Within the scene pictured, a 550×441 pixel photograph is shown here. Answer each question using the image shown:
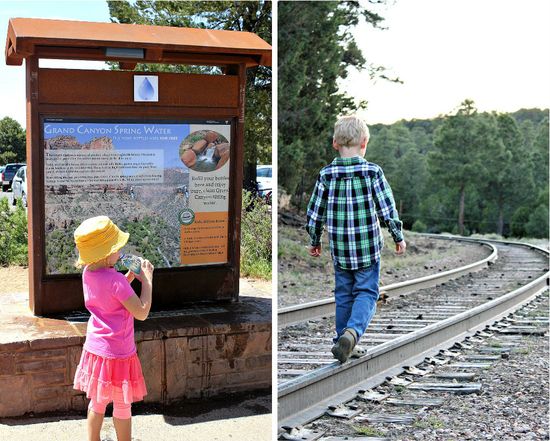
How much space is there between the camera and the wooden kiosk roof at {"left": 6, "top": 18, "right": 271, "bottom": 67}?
451cm

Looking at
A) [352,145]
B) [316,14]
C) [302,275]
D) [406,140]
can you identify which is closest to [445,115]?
[406,140]

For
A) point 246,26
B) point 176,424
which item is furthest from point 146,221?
point 246,26

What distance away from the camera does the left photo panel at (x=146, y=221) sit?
14.5ft

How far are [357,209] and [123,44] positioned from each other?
230 cm

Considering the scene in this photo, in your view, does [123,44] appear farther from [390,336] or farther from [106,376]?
[390,336]

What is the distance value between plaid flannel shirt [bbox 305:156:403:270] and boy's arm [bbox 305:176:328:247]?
0.03ft

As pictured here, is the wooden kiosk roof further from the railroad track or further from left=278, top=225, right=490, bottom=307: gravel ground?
left=278, top=225, right=490, bottom=307: gravel ground

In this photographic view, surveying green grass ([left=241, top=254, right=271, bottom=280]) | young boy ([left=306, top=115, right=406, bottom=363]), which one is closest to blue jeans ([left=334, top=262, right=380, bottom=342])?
young boy ([left=306, top=115, right=406, bottom=363])

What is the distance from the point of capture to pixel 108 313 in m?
3.43

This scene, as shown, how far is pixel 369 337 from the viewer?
214 inches

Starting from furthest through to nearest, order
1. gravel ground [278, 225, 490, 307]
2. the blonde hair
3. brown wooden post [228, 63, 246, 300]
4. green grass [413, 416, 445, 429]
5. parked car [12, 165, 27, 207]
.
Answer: gravel ground [278, 225, 490, 307], parked car [12, 165, 27, 207], brown wooden post [228, 63, 246, 300], green grass [413, 416, 445, 429], the blonde hair

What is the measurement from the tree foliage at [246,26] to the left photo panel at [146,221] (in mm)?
3695

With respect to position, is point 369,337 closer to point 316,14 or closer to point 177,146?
point 177,146

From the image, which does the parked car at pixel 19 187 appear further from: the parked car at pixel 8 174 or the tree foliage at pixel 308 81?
the tree foliage at pixel 308 81
